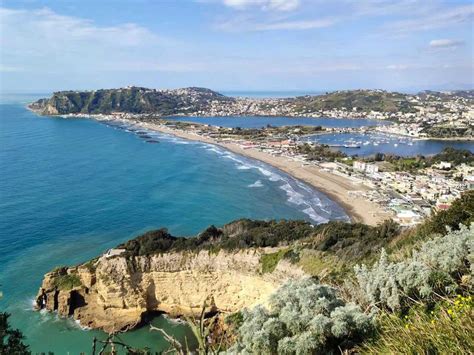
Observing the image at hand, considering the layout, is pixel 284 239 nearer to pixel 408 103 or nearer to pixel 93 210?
pixel 93 210

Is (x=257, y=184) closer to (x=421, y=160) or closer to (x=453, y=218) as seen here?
(x=421, y=160)

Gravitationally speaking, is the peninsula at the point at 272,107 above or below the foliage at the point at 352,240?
above

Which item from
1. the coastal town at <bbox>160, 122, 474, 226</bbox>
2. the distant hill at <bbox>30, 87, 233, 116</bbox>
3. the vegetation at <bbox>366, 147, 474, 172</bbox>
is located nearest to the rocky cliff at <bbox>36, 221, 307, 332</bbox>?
the coastal town at <bbox>160, 122, 474, 226</bbox>

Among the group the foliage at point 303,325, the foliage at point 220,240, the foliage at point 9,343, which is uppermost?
the foliage at point 303,325

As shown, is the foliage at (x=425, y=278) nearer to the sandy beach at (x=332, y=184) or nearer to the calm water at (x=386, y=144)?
the sandy beach at (x=332, y=184)

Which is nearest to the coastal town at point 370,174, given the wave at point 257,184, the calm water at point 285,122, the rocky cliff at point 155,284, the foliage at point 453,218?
the foliage at point 453,218

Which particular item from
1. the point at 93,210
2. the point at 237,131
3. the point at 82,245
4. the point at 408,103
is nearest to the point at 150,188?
the point at 93,210

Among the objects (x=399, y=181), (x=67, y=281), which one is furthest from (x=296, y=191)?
(x=67, y=281)
